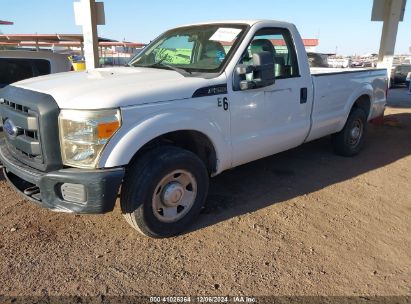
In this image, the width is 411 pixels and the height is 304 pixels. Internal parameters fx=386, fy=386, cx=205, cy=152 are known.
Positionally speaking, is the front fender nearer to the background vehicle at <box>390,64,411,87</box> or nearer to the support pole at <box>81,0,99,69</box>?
the support pole at <box>81,0,99,69</box>

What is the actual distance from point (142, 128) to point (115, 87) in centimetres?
43

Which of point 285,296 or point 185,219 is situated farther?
point 185,219

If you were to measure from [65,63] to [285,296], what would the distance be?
14.6ft

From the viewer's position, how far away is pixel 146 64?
4.50 meters

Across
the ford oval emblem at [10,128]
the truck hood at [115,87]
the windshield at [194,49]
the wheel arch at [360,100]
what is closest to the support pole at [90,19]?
the windshield at [194,49]

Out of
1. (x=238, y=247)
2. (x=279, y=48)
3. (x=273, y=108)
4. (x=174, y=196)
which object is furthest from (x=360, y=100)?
(x=174, y=196)

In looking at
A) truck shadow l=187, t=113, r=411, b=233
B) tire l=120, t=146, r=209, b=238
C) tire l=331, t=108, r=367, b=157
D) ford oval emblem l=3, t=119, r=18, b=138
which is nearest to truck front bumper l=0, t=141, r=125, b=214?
tire l=120, t=146, r=209, b=238

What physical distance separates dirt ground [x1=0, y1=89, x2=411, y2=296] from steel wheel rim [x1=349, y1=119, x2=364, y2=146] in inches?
50.0

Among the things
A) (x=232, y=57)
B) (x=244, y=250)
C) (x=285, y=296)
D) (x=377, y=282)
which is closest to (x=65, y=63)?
(x=232, y=57)

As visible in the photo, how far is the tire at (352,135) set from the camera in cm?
594

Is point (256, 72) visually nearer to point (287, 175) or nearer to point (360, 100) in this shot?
point (287, 175)

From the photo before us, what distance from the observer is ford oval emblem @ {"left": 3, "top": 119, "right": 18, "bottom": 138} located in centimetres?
337

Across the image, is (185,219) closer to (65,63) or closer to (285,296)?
(285,296)

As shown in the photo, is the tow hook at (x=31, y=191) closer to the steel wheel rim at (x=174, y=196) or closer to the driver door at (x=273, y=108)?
Answer: the steel wheel rim at (x=174, y=196)
